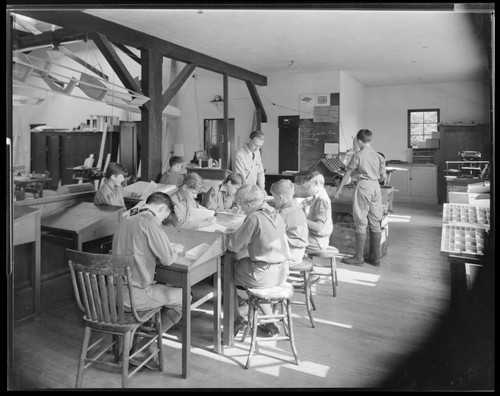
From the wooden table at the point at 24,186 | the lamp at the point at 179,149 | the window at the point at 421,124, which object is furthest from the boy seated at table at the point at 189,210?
the lamp at the point at 179,149

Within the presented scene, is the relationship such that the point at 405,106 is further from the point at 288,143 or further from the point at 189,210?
the point at 189,210

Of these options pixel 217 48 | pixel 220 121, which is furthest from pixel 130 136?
pixel 217 48

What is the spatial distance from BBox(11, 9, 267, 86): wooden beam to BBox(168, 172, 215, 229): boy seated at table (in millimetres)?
1924

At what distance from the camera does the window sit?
525cm

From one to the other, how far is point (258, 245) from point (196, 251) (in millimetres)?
454

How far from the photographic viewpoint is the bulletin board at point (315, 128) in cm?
794

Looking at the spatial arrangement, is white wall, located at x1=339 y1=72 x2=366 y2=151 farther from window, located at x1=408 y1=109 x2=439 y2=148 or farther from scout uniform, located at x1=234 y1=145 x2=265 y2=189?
scout uniform, located at x1=234 y1=145 x2=265 y2=189

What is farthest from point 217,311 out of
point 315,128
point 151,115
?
point 315,128

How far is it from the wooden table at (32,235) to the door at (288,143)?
19.2ft

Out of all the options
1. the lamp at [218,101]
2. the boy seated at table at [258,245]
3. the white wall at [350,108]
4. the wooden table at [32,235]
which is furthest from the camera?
the lamp at [218,101]

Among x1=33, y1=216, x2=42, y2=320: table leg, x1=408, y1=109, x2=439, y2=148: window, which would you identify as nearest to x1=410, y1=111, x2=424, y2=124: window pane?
x1=408, y1=109, x2=439, y2=148: window

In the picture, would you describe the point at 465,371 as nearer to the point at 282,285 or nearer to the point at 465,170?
the point at 282,285

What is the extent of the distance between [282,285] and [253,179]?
2767 mm

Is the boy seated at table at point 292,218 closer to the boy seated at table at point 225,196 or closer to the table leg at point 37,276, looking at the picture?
the boy seated at table at point 225,196
